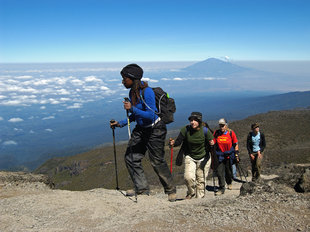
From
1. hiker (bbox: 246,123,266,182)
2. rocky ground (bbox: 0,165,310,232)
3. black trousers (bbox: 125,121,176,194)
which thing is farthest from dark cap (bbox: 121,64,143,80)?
hiker (bbox: 246,123,266,182)

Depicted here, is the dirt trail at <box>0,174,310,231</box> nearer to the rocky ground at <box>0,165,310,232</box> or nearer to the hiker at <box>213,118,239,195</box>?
the rocky ground at <box>0,165,310,232</box>

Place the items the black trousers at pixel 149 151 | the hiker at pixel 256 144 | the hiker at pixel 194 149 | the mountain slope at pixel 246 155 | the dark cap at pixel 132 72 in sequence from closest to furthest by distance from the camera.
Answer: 1. the dark cap at pixel 132 72
2. the black trousers at pixel 149 151
3. the hiker at pixel 194 149
4. the hiker at pixel 256 144
5. the mountain slope at pixel 246 155

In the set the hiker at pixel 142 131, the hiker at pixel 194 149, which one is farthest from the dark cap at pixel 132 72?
the hiker at pixel 194 149

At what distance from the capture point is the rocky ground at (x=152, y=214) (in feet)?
16.0

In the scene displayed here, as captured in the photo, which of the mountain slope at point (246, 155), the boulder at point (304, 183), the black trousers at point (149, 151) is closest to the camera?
the black trousers at point (149, 151)

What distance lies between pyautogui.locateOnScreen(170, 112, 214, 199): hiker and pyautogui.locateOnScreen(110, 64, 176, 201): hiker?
0.96 meters

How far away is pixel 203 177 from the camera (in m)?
8.14

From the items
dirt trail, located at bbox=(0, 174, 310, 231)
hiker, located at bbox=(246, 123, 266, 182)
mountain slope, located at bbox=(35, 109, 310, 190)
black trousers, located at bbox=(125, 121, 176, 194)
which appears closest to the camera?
dirt trail, located at bbox=(0, 174, 310, 231)

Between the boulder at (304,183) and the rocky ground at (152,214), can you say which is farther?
the boulder at (304,183)

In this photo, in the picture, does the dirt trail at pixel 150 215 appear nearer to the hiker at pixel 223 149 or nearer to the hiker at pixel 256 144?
the hiker at pixel 223 149

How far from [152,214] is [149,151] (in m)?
1.75

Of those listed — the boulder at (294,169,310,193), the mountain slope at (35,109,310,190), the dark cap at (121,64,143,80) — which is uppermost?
the dark cap at (121,64,143,80)

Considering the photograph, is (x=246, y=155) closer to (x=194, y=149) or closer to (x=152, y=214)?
(x=194, y=149)

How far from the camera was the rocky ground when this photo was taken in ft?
16.0
